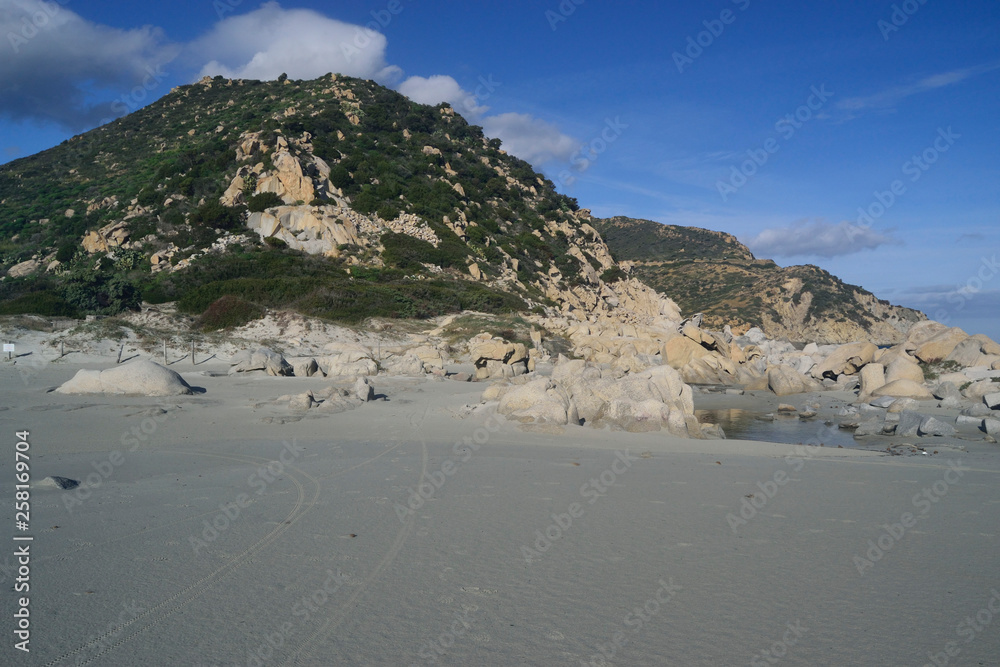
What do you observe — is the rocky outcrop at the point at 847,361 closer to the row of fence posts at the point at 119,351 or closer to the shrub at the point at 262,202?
the row of fence posts at the point at 119,351

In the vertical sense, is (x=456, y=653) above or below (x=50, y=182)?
below

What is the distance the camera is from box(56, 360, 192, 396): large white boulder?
1068 cm

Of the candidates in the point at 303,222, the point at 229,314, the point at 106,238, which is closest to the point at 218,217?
the point at 303,222

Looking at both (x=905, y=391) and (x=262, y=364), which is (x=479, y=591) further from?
(x=905, y=391)


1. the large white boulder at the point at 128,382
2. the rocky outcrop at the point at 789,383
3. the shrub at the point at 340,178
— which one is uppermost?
the shrub at the point at 340,178

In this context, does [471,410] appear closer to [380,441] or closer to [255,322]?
[380,441]

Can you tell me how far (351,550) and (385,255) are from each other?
33.2 meters

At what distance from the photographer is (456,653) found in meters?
2.81

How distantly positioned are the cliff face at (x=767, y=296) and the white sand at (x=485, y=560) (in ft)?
170

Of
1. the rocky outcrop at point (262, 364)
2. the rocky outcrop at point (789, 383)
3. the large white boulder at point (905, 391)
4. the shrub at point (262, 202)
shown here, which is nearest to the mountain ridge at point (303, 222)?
the shrub at point (262, 202)

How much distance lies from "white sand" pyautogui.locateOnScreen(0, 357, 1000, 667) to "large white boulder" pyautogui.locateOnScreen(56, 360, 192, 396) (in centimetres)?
369

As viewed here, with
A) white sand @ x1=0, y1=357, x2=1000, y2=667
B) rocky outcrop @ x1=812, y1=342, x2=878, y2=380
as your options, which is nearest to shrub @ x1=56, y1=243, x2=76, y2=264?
white sand @ x1=0, y1=357, x2=1000, y2=667

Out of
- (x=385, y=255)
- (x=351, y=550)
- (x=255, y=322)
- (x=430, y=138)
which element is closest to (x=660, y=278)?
(x=430, y=138)

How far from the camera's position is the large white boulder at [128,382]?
10.7 metres
